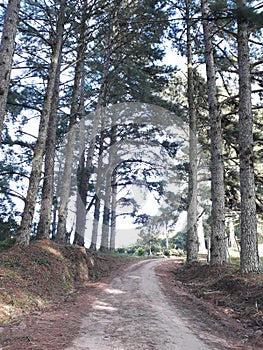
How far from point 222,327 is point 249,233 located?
11.3 feet

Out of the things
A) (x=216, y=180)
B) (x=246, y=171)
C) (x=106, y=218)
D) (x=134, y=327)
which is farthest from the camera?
(x=106, y=218)

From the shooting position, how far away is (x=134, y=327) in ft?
14.9

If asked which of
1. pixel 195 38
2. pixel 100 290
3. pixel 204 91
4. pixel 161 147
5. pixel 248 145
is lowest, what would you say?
pixel 100 290

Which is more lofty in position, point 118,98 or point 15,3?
point 118,98

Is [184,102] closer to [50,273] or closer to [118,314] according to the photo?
[50,273]

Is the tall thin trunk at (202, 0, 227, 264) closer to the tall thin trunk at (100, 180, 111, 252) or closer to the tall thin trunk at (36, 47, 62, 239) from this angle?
the tall thin trunk at (36, 47, 62, 239)

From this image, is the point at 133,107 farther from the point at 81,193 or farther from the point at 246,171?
the point at 246,171

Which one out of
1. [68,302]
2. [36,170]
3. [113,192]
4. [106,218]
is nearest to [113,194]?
[113,192]

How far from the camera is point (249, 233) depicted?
7.75m

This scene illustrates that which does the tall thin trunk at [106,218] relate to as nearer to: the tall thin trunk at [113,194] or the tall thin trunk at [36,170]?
the tall thin trunk at [113,194]

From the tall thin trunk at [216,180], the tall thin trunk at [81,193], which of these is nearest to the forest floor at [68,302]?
the tall thin trunk at [216,180]

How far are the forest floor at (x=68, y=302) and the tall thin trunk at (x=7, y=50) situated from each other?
3482 mm

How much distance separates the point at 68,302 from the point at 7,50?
578cm

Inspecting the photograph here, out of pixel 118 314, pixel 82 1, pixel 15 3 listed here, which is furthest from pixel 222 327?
pixel 82 1
